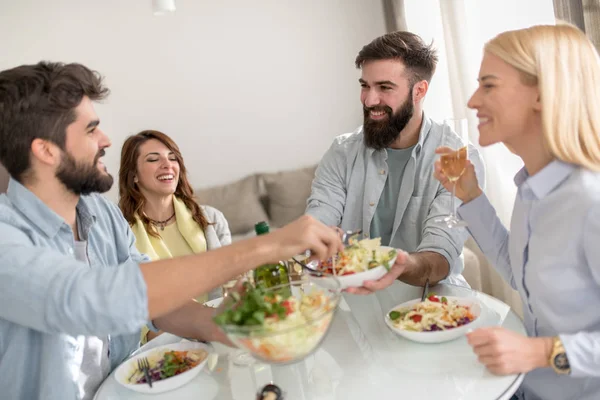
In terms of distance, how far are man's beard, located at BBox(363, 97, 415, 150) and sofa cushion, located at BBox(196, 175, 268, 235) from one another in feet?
4.52

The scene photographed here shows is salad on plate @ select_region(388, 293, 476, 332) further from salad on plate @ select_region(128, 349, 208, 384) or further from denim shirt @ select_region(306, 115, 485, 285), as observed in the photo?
denim shirt @ select_region(306, 115, 485, 285)

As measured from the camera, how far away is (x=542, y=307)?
137 centimetres

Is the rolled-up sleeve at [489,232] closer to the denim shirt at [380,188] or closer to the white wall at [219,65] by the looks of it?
the denim shirt at [380,188]

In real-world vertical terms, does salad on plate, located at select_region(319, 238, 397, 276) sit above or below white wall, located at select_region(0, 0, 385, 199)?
below

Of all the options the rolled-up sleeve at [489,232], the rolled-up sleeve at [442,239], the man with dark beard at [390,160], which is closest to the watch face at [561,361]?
the rolled-up sleeve at [489,232]

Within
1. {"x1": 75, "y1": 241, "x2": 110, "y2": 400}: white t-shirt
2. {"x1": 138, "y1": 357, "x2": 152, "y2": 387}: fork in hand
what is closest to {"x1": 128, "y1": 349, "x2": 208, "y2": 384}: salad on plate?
{"x1": 138, "y1": 357, "x2": 152, "y2": 387}: fork in hand

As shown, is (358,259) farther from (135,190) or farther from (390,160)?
(135,190)

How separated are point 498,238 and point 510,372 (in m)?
0.54

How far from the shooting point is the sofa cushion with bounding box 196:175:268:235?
3697 millimetres

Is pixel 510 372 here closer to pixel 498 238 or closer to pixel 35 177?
pixel 498 238

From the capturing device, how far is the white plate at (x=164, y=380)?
1.39m

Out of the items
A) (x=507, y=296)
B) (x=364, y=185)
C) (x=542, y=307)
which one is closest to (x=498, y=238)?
(x=542, y=307)

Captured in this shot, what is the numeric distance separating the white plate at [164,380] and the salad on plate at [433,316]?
0.53m

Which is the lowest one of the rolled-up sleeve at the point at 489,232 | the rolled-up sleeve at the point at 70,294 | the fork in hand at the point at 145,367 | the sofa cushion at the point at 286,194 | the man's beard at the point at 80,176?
the sofa cushion at the point at 286,194
